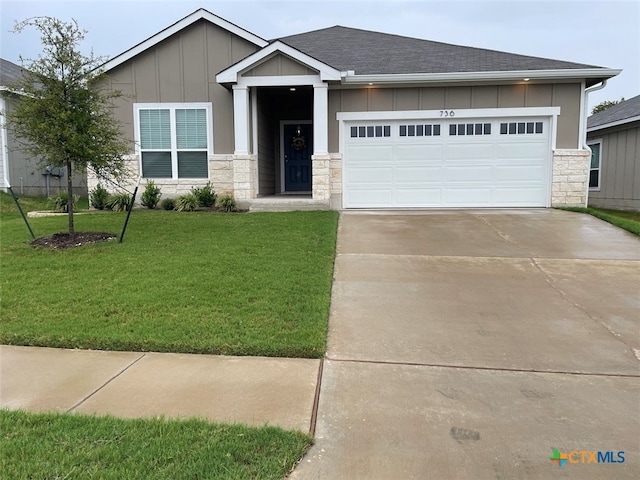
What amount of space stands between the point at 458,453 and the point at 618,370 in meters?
2.05

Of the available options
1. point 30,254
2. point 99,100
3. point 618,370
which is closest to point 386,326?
point 618,370

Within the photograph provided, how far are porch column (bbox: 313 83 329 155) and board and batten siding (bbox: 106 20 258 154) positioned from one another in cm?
260

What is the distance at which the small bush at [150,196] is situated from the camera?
42.0 feet

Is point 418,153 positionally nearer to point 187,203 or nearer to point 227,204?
point 227,204

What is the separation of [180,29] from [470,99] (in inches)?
318

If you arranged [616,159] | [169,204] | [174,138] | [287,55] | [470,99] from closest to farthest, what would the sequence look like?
[287,55] → [470,99] → [169,204] → [174,138] → [616,159]

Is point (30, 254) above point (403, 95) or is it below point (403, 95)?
below

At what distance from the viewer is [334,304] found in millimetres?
5371

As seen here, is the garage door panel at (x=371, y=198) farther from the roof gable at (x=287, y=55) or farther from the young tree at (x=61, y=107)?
the young tree at (x=61, y=107)

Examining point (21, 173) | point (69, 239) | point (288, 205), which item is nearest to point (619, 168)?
point (288, 205)

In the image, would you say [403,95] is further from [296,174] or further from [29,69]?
[29,69]

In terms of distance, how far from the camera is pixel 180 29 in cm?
1280

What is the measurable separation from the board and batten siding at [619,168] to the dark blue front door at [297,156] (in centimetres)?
1067

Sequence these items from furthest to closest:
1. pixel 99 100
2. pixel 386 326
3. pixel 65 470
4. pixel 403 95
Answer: pixel 403 95
pixel 99 100
pixel 386 326
pixel 65 470
